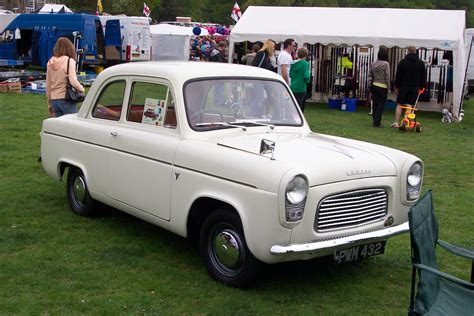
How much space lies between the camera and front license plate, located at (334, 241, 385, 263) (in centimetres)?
444

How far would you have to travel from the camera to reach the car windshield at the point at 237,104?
5.25 m

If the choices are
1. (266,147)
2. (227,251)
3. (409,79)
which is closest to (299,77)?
(409,79)

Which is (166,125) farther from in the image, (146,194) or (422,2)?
(422,2)

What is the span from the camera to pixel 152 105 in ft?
18.2

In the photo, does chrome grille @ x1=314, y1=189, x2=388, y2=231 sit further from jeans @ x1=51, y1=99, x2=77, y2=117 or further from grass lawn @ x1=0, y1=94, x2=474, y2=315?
jeans @ x1=51, y1=99, x2=77, y2=117

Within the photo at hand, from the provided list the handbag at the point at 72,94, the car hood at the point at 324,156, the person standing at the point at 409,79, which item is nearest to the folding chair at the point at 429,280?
the car hood at the point at 324,156

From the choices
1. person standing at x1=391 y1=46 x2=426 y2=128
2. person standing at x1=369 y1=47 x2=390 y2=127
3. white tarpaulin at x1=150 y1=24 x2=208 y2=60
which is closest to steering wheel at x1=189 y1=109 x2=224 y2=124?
person standing at x1=369 y1=47 x2=390 y2=127

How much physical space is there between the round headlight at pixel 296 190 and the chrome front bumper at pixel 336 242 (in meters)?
0.31

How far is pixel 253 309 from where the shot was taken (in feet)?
14.2

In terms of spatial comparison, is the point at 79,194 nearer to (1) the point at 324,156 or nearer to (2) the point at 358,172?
(1) the point at 324,156

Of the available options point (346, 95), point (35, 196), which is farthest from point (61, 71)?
point (346, 95)

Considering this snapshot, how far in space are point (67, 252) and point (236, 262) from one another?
1.70m

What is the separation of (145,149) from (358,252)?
6.53ft

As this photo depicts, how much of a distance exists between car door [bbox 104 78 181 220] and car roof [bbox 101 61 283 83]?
0.31 ft
